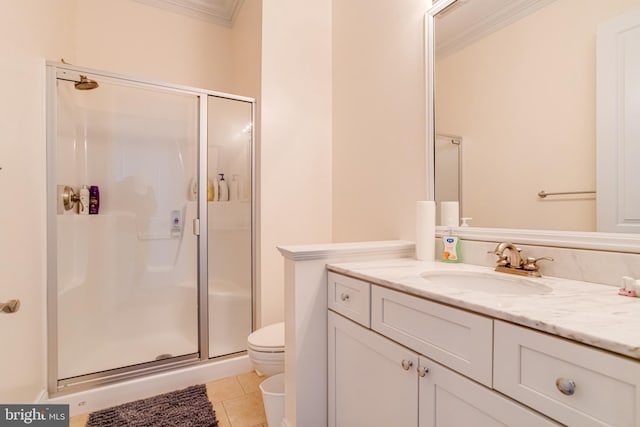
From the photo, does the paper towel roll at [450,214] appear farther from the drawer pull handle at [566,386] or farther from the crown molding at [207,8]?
the crown molding at [207,8]

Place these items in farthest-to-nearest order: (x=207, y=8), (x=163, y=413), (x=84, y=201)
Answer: (x=207, y=8) → (x=84, y=201) → (x=163, y=413)

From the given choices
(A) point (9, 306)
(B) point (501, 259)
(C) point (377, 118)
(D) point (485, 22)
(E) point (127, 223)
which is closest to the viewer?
(A) point (9, 306)

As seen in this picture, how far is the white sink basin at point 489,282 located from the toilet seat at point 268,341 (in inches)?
33.9

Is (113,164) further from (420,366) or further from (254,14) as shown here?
(420,366)

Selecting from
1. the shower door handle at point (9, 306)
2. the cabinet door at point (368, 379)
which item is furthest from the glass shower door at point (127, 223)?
the cabinet door at point (368, 379)

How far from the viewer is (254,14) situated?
7.26ft

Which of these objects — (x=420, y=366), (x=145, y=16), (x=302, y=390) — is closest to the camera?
(x=420, y=366)

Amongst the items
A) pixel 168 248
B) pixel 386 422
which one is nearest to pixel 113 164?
pixel 168 248

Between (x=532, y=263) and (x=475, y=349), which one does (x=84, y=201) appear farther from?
(x=532, y=263)

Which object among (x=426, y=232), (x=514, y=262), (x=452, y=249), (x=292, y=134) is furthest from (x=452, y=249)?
(x=292, y=134)

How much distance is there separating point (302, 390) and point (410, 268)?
2.20ft

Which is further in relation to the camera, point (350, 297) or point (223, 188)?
point (223, 188)

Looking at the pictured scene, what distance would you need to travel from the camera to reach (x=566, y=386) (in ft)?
1.84

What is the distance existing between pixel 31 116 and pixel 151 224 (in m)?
1.09
